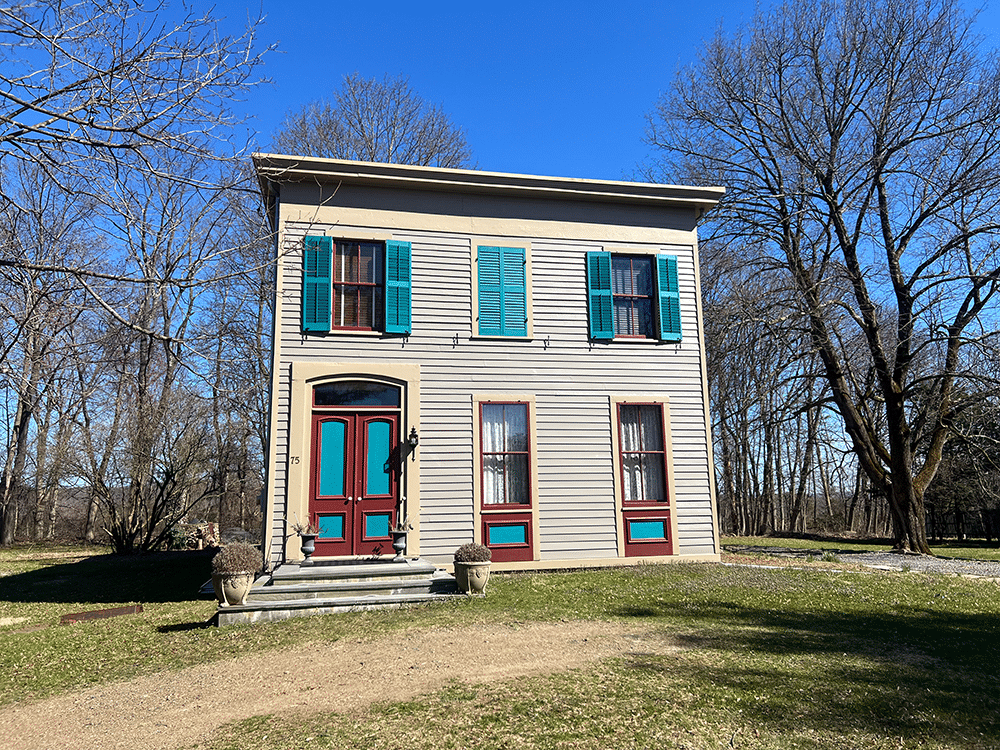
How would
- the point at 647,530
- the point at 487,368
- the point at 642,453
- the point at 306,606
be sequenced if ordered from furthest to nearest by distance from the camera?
1. the point at 642,453
2. the point at 647,530
3. the point at 487,368
4. the point at 306,606

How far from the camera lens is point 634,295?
12.8 metres

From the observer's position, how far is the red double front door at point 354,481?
10.7 m

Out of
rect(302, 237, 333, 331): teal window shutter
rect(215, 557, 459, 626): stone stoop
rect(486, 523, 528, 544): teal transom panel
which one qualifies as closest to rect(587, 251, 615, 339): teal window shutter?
rect(486, 523, 528, 544): teal transom panel

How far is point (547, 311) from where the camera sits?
12.3 m

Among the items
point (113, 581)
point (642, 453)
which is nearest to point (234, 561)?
point (113, 581)

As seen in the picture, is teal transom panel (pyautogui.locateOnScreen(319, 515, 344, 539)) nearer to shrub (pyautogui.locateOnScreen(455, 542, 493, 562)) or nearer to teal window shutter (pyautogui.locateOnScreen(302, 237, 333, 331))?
shrub (pyautogui.locateOnScreen(455, 542, 493, 562))

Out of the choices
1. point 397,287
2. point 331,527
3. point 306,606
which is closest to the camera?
point 306,606

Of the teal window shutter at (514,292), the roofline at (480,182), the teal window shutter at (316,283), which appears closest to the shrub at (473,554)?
the teal window shutter at (514,292)

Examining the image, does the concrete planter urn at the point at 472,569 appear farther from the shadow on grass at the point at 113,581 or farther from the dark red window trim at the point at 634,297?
the dark red window trim at the point at 634,297

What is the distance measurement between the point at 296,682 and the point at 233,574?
2.74 meters

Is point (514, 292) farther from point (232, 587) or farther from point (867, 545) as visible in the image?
point (867, 545)

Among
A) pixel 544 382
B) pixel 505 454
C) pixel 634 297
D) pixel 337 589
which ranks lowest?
pixel 337 589

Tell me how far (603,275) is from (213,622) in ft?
28.2

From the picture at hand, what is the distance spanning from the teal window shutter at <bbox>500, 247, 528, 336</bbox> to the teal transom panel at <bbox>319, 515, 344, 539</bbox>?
14.2 feet
